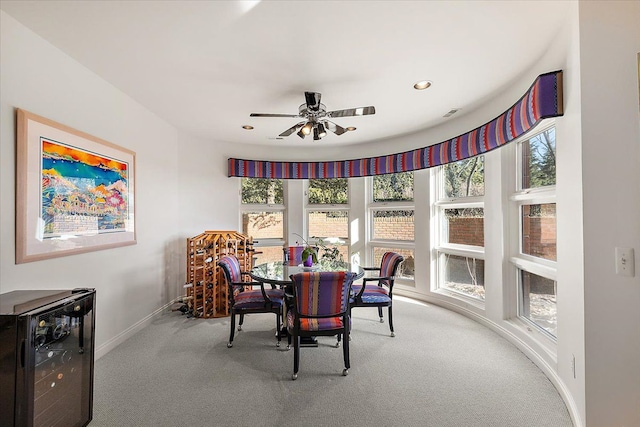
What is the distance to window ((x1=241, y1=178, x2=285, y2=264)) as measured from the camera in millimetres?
5164

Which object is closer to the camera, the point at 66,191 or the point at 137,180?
the point at 66,191

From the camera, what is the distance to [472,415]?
1900mm

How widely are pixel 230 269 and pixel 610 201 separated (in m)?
3.03

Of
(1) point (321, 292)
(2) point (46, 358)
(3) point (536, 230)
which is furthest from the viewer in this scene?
(3) point (536, 230)

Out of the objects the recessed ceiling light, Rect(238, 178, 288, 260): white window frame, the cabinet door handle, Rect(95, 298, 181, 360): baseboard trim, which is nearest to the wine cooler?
the cabinet door handle

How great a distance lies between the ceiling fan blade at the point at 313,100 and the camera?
279cm

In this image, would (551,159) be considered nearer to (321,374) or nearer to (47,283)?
(321,374)

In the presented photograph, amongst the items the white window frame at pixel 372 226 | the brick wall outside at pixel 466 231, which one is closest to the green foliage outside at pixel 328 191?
the white window frame at pixel 372 226

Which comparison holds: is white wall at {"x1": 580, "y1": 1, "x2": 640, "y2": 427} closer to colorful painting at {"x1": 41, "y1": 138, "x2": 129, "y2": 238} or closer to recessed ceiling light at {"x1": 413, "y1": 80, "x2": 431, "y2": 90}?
recessed ceiling light at {"x1": 413, "y1": 80, "x2": 431, "y2": 90}

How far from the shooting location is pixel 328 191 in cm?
538

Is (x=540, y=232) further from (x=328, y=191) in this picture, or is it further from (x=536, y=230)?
(x=328, y=191)

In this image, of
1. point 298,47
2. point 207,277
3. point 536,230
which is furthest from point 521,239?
Result: point 207,277

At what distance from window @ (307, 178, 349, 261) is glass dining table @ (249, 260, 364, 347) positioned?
64.2 inches

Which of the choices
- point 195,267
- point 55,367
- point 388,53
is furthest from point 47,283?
point 388,53
